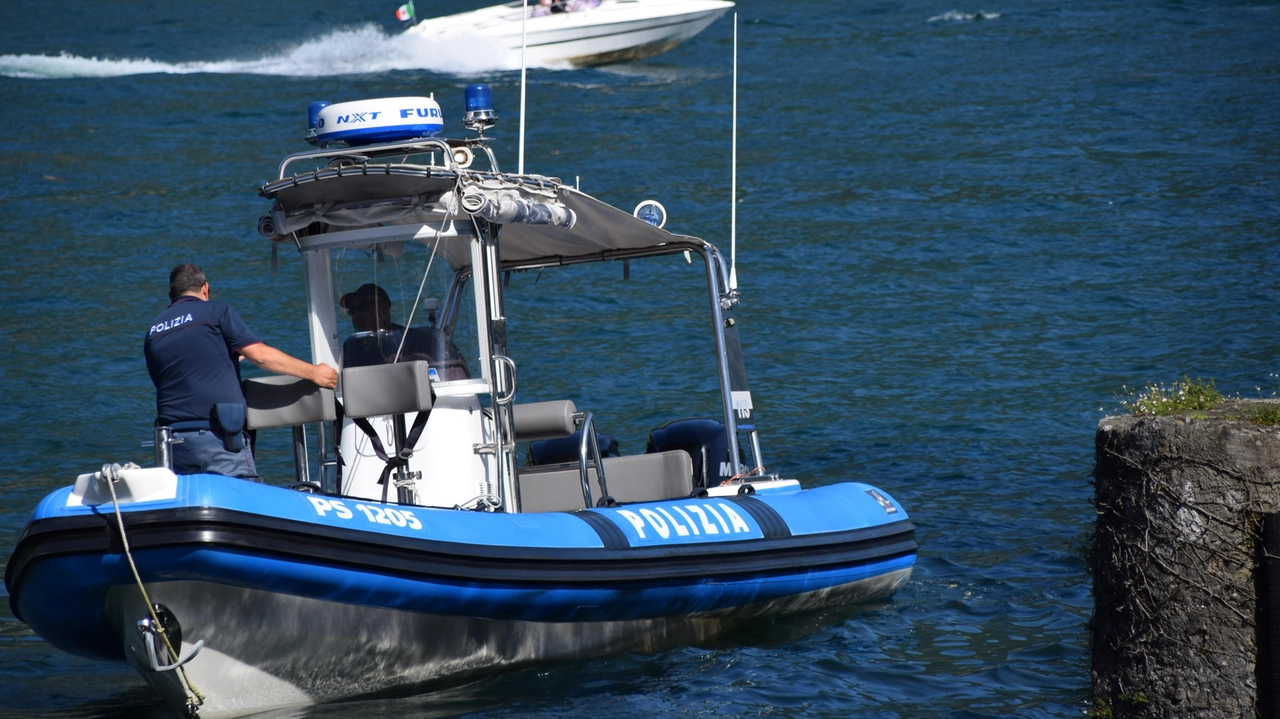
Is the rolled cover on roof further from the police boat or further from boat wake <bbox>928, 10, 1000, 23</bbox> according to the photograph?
boat wake <bbox>928, 10, 1000, 23</bbox>

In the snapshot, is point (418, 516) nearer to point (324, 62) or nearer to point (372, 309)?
point (372, 309)

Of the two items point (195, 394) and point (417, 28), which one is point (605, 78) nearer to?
point (417, 28)

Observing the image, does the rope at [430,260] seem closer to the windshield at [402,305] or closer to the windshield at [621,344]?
the windshield at [402,305]

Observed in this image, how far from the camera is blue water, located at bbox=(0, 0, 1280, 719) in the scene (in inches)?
251


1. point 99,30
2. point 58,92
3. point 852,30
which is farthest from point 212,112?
point 852,30

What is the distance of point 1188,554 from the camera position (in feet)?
13.4

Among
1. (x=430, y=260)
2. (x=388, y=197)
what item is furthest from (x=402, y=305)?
(x=388, y=197)

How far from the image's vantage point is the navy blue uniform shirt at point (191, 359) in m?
5.35

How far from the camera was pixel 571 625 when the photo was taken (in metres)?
5.86

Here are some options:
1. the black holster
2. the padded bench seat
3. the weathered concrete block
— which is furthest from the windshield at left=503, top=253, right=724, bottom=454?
the weathered concrete block

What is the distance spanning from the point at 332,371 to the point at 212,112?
20858 mm

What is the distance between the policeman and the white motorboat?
2293 cm

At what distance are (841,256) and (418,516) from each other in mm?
12890

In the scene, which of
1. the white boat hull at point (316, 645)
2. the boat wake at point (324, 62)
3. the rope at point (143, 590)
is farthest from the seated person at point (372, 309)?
the boat wake at point (324, 62)
